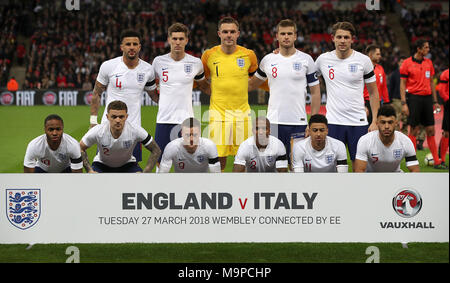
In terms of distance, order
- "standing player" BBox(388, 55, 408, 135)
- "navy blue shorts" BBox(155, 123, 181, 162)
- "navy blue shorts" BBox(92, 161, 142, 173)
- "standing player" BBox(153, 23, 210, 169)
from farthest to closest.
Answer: "standing player" BBox(388, 55, 408, 135), "navy blue shorts" BBox(155, 123, 181, 162), "standing player" BBox(153, 23, 210, 169), "navy blue shorts" BBox(92, 161, 142, 173)

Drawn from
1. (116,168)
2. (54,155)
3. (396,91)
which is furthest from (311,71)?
(396,91)

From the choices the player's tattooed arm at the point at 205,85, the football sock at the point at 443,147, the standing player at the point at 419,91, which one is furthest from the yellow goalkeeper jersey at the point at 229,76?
the football sock at the point at 443,147

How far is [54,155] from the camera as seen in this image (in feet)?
21.6

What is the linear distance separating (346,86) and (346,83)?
4 centimetres

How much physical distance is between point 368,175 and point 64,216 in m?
2.51

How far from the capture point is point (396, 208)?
17.6ft

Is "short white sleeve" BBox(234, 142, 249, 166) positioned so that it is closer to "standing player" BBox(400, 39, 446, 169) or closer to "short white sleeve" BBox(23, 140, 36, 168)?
"short white sleeve" BBox(23, 140, 36, 168)

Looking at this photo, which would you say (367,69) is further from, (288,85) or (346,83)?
(288,85)

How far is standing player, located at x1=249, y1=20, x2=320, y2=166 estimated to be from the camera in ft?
24.0

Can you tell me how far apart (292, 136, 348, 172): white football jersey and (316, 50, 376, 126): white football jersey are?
1095 mm

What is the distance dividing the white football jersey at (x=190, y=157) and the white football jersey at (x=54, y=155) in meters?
0.88

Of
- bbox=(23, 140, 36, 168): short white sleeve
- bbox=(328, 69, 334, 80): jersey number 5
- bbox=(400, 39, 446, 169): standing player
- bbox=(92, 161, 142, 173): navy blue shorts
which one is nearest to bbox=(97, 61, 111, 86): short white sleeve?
bbox=(92, 161, 142, 173): navy blue shorts
